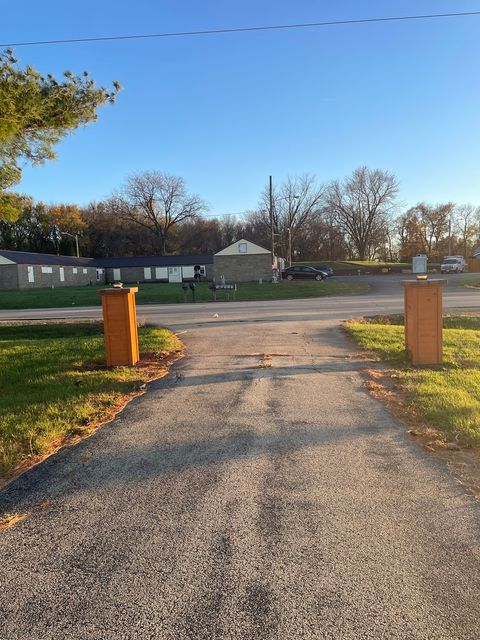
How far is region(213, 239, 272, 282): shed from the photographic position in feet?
166

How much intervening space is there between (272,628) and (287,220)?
3558 inches

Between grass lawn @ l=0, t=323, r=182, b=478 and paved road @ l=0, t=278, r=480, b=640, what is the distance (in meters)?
0.45

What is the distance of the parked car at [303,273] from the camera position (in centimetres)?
5153

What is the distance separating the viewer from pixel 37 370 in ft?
28.1

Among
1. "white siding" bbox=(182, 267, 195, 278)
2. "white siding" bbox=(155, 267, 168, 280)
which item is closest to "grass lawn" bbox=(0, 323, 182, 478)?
"white siding" bbox=(182, 267, 195, 278)

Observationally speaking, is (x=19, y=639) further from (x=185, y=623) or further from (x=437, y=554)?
(x=437, y=554)

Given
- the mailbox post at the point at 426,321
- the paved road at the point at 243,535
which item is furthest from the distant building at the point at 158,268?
the paved road at the point at 243,535

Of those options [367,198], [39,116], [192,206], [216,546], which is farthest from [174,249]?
[216,546]

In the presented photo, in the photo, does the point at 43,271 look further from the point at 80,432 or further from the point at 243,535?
the point at 243,535

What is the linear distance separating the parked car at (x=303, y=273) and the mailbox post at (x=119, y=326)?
44053 mm

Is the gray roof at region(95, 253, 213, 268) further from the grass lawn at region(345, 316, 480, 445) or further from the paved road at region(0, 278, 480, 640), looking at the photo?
the paved road at region(0, 278, 480, 640)

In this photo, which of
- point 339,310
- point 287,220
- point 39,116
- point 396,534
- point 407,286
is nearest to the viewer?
point 396,534

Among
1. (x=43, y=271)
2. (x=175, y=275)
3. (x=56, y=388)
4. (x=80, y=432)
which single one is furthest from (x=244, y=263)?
(x=80, y=432)

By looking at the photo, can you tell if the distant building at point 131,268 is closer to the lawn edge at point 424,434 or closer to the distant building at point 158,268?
the distant building at point 158,268
